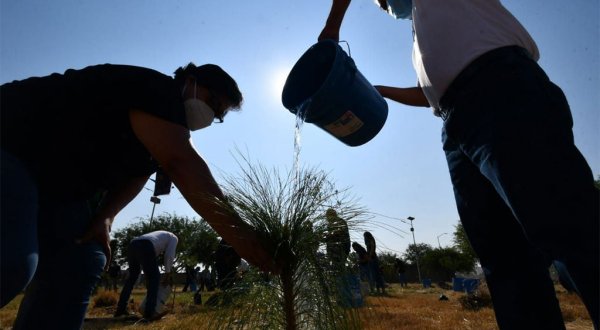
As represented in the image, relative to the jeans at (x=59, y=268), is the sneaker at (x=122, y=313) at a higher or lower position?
lower

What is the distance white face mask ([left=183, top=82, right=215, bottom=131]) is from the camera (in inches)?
51.9

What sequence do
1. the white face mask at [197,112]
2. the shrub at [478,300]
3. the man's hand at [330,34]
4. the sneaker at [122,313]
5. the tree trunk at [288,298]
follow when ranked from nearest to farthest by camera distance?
the tree trunk at [288,298], the white face mask at [197,112], the man's hand at [330,34], the sneaker at [122,313], the shrub at [478,300]

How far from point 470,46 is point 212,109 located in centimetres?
93

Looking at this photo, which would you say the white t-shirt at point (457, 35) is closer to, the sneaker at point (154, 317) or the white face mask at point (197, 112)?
the white face mask at point (197, 112)

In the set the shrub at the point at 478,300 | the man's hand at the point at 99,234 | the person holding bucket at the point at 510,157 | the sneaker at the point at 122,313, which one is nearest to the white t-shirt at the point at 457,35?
the person holding bucket at the point at 510,157

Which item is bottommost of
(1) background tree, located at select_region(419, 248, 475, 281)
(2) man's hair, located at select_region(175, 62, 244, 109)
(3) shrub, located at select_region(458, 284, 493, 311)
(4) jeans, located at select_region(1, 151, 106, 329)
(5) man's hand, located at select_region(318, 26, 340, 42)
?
(3) shrub, located at select_region(458, 284, 493, 311)

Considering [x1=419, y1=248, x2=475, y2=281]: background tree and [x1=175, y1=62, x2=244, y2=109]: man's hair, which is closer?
[x1=175, y1=62, x2=244, y2=109]: man's hair

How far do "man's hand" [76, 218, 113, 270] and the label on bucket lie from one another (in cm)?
101

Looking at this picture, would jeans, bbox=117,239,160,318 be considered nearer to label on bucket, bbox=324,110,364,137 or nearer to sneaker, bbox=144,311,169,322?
sneaker, bbox=144,311,169,322

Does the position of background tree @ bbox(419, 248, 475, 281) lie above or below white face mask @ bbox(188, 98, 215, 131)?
above

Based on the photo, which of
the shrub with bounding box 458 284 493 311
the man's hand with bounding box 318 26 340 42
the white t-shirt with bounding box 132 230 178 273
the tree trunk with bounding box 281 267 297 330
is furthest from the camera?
the shrub with bounding box 458 284 493 311

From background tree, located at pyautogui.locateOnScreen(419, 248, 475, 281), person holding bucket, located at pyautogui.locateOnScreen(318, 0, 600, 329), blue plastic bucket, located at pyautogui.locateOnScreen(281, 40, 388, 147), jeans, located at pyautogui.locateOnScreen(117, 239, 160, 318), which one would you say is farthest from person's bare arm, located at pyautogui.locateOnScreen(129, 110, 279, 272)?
background tree, located at pyautogui.locateOnScreen(419, 248, 475, 281)

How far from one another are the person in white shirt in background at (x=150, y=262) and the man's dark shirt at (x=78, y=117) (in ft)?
9.03

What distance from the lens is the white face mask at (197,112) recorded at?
4.33ft
